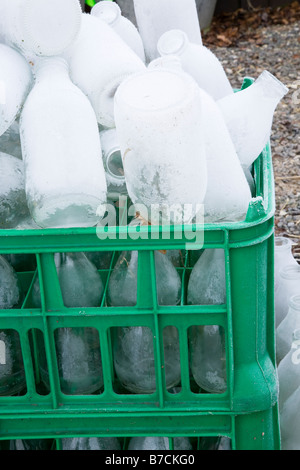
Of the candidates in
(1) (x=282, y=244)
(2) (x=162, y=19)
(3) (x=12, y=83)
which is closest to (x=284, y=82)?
(1) (x=282, y=244)

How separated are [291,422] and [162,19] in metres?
0.90

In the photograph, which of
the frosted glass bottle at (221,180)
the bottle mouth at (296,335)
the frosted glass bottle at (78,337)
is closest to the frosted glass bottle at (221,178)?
the frosted glass bottle at (221,180)

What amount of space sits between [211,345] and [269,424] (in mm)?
152

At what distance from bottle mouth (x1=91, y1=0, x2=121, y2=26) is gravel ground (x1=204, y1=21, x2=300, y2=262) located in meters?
0.86

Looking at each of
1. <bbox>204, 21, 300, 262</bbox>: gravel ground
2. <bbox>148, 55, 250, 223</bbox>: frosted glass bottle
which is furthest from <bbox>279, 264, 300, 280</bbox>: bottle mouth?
<bbox>148, 55, 250, 223</bbox>: frosted glass bottle

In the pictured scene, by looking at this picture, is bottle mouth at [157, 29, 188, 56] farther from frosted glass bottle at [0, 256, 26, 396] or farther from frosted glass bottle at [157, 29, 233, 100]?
frosted glass bottle at [0, 256, 26, 396]

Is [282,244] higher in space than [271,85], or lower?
lower

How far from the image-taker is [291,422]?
131 cm

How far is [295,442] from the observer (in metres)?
1.31

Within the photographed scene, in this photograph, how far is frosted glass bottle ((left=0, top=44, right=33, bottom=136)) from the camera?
3.50 feet

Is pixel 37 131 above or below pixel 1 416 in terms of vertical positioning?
above

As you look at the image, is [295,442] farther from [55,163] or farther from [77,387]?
[55,163]

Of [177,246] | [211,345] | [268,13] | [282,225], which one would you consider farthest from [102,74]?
[268,13]

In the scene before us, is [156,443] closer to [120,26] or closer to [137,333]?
[137,333]
